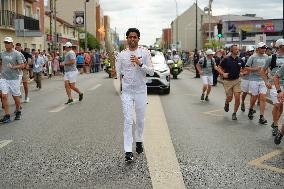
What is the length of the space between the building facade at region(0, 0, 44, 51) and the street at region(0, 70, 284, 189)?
1921 centimetres

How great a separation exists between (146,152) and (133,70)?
4.28 feet

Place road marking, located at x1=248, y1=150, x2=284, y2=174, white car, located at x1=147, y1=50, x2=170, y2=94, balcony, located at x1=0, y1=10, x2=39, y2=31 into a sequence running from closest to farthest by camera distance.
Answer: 1. road marking, located at x1=248, y1=150, x2=284, y2=174
2. white car, located at x1=147, y1=50, x2=170, y2=94
3. balcony, located at x1=0, y1=10, x2=39, y2=31

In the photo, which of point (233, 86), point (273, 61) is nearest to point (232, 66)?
point (233, 86)

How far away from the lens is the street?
532cm

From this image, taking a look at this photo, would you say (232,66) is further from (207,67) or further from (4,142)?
(4,142)

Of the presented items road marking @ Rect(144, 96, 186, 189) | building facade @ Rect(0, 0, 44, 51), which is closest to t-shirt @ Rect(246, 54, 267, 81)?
road marking @ Rect(144, 96, 186, 189)

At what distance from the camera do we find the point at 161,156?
6.54 meters

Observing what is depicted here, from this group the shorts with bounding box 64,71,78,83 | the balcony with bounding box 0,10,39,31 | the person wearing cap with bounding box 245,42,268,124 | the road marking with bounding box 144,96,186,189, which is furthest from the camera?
the balcony with bounding box 0,10,39,31

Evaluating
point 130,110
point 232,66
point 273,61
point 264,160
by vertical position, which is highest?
point 273,61

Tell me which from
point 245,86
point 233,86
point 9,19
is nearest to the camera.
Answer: point 233,86

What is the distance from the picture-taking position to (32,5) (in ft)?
146

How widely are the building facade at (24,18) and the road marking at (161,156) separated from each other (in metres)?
19.9

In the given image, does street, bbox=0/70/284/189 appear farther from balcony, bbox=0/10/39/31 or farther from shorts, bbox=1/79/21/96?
balcony, bbox=0/10/39/31

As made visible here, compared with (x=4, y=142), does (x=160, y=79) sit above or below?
above
